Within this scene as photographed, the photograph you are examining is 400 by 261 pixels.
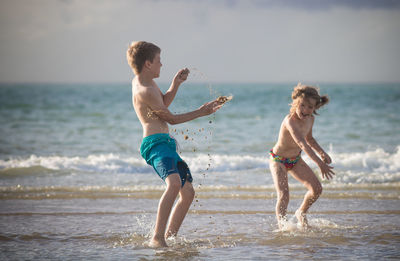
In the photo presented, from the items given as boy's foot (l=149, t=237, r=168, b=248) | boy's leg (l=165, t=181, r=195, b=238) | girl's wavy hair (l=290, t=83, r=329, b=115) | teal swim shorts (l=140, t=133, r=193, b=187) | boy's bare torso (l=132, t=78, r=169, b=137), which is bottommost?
boy's foot (l=149, t=237, r=168, b=248)

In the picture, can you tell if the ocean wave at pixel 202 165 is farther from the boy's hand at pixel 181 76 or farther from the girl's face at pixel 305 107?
the boy's hand at pixel 181 76

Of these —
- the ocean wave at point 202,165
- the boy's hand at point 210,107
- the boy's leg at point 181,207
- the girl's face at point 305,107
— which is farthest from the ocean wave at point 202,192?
the boy's hand at point 210,107

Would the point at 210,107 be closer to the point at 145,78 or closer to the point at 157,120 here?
the point at 157,120

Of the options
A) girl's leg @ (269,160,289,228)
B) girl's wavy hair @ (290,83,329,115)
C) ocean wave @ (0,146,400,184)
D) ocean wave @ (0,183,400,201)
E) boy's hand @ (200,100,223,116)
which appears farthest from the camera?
ocean wave @ (0,146,400,184)

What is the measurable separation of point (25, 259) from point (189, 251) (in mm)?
1505

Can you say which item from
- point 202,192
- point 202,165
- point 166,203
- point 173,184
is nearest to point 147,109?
point 173,184

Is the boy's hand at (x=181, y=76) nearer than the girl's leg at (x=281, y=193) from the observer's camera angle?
Yes

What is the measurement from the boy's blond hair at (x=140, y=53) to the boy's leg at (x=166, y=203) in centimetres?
107

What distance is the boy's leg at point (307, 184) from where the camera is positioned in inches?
197

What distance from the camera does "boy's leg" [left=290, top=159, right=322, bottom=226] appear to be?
5.02 meters

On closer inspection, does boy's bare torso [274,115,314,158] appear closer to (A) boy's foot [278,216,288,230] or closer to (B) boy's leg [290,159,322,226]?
(B) boy's leg [290,159,322,226]

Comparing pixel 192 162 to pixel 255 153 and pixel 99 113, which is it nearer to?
pixel 255 153

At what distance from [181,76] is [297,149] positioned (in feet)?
5.19

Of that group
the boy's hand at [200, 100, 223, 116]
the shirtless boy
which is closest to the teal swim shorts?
the shirtless boy
